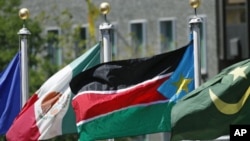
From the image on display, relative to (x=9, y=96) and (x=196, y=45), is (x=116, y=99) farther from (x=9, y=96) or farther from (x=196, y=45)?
(x=9, y=96)

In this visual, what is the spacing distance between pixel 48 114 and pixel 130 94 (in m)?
2.39

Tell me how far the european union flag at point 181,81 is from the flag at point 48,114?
240cm

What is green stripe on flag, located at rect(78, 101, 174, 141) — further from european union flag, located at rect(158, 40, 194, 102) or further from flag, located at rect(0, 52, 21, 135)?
flag, located at rect(0, 52, 21, 135)

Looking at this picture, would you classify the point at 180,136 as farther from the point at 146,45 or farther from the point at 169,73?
the point at 146,45

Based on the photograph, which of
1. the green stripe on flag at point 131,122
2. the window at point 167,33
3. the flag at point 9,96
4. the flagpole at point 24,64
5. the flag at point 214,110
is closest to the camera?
the flag at point 214,110

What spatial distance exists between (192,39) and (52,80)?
3.24m

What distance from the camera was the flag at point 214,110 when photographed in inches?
747

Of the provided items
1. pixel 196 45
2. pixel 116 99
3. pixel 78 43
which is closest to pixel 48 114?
pixel 116 99

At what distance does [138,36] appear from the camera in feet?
180

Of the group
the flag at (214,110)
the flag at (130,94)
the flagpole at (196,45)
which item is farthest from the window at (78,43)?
the flag at (214,110)

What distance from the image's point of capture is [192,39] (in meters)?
21.0

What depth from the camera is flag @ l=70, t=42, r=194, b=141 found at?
20703 millimetres

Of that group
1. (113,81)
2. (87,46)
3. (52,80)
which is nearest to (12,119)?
(52,80)

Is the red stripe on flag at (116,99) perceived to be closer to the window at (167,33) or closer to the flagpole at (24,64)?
the flagpole at (24,64)
